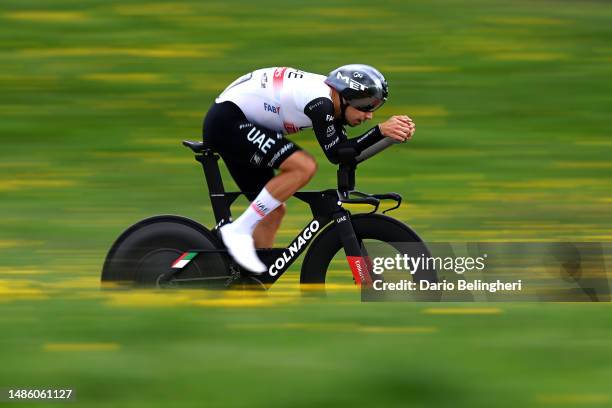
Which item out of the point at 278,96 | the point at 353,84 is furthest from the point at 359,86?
the point at 278,96

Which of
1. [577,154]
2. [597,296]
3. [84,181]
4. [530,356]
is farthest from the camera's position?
[577,154]

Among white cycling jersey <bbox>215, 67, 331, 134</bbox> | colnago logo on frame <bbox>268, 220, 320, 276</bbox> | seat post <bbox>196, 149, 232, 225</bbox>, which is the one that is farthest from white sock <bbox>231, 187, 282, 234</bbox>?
white cycling jersey <bbox>215, 67, 331, 134</bbox>

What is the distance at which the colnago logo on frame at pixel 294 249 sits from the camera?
7812mm

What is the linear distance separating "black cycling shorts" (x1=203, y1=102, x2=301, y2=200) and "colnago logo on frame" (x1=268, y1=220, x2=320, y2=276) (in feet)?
1.46

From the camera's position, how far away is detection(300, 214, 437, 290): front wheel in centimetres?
759

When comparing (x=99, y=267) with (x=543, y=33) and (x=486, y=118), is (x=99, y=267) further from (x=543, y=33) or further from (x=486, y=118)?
(x=543, y=33)

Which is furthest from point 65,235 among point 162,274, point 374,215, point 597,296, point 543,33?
point 543,33

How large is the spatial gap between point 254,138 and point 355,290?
1.10 meters

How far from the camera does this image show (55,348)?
5.72m

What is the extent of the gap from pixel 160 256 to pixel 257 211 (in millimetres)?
646

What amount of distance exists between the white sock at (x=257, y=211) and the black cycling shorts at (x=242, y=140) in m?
0.19

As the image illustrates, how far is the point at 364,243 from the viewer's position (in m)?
7.73

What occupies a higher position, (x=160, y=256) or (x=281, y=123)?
(x=281, y=123)

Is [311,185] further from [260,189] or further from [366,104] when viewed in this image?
[366,104]
